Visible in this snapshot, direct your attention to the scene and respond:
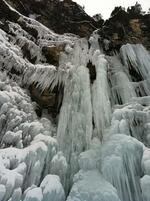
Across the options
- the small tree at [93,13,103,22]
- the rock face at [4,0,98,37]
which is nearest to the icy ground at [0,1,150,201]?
the rock face at [4,0,98,37]

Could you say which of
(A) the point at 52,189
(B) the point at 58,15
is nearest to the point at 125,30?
(B) the point at 58,15

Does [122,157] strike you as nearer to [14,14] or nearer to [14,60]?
[14,60]

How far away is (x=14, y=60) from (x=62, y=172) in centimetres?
455

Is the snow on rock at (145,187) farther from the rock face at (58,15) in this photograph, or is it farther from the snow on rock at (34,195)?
the rock face at (58,15)

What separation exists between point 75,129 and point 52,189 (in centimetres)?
225

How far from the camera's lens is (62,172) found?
6.71m

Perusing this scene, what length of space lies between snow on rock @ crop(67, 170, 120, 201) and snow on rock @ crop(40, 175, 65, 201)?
22 centimetres

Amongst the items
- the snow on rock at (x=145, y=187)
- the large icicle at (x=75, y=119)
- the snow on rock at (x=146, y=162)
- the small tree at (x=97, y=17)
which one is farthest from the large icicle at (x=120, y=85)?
the small tree at (x=97, y=17)

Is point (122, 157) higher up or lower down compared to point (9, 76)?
lower down

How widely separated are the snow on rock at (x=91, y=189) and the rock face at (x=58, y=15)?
8.96 m

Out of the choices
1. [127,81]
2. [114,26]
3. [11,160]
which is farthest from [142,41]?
[11,160]

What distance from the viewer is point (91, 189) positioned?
19.9ft

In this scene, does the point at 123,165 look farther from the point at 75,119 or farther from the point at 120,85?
the point at 120,85

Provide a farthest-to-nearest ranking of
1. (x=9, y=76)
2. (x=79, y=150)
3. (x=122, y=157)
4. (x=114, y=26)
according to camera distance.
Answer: (x=114, y=26) → (x=9, y=76) → (x=79, y=150) → (x=122, y=157)
